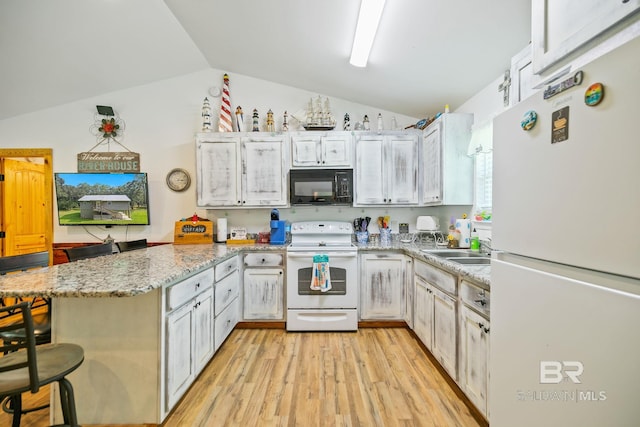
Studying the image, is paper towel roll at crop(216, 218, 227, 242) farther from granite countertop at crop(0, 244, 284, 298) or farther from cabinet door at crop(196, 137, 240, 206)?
granite countertop at crop(0, 244, 284, 298)

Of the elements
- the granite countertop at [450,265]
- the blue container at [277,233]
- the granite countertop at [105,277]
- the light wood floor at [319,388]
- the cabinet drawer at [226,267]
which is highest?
the blue container at [277,233]

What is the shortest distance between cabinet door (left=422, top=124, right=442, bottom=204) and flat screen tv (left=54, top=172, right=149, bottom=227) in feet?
11.7

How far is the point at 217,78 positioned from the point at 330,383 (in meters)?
3.80

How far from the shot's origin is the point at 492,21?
1.76 metres

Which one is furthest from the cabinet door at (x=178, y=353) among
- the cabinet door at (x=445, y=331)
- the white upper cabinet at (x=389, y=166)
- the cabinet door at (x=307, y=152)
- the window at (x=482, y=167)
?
the window at (x=482, y=167)

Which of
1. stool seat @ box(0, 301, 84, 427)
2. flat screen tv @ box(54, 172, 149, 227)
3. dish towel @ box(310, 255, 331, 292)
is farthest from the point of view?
flat screen tv @ box(54, 172, 149, 227)

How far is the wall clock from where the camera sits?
11.8ft

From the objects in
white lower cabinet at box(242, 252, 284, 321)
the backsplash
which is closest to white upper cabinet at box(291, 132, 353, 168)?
the backsplash

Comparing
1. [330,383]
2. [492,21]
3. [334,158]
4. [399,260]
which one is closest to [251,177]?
[334,158]

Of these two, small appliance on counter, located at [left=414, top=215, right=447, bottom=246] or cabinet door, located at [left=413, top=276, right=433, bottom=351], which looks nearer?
cabinet door, located at [left=413, top=276, right=433, bottom=351]

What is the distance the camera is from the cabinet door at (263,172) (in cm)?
323

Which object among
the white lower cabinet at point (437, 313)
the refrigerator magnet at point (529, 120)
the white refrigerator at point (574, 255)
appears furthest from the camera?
the white lower cabinet at point (437, 313)

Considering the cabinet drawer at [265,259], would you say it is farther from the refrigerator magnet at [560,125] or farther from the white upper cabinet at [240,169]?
the refrigerator magnet at [560,125]

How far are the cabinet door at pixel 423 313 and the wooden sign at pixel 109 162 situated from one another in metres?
3.81
